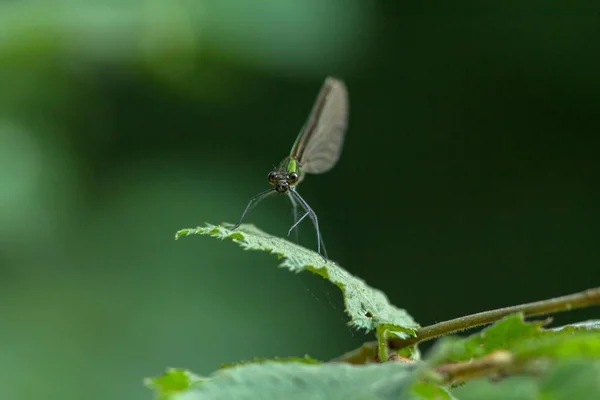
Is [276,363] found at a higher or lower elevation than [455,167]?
lower

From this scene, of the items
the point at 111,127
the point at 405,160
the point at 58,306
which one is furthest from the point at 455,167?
the point at 58,306

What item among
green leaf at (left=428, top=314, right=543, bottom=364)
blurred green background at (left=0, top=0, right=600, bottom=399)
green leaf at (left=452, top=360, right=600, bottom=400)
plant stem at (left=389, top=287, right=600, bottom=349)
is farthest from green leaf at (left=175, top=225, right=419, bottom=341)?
blurred green background at (left=0, top=0, right=600, bottom=399)

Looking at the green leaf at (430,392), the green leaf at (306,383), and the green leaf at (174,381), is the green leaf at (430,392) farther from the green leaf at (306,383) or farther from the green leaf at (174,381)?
the green leaf at (174,381)

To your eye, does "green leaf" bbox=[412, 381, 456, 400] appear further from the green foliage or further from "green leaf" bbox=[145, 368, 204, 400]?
"green leaf" bbox=[145, 368, 204, 400]

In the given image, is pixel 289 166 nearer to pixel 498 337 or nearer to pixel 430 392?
pixel 498 337

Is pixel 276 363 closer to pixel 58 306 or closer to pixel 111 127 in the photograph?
pixel 58 306

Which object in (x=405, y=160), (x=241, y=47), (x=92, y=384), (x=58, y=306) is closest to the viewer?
(x=241, y=47)
